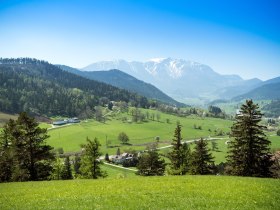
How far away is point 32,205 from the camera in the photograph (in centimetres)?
2103

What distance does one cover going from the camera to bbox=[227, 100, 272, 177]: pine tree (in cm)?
4438

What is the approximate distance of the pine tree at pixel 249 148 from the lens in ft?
146

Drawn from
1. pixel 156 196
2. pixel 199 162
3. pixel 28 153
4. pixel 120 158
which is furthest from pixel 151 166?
pixel 120 158

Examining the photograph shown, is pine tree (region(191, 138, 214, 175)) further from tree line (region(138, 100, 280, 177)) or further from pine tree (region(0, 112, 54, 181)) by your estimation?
pine tree (region(0, 112, 54, 181))

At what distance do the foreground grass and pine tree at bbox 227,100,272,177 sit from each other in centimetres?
1807

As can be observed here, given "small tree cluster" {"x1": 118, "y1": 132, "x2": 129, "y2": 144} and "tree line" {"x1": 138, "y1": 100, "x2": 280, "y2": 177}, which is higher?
"tree line" {"x1": 138, "y1": 100, "x2": 280, "y2": 177}

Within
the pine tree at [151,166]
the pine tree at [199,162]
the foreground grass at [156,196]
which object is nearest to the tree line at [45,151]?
the pine tree at [199,162]

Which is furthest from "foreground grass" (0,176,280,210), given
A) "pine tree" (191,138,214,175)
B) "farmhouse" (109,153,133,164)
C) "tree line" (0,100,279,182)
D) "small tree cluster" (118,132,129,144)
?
"small tree cluster" (118,132,129,144)

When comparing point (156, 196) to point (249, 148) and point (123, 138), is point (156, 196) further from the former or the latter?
point (123, 138)

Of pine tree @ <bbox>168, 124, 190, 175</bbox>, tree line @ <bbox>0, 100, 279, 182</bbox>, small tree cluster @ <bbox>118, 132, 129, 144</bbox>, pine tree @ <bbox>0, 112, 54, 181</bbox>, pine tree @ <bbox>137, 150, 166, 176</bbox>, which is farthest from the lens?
small tree cluster @ <bbox>118, 132, 129, 144</bbox>

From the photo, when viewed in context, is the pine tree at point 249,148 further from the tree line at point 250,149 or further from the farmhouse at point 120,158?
the farmhouse at point 120,158

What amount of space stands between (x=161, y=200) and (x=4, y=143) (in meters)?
40.9

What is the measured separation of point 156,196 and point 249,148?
28.3m

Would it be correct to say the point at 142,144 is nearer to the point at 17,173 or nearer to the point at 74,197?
the point at 17,173
